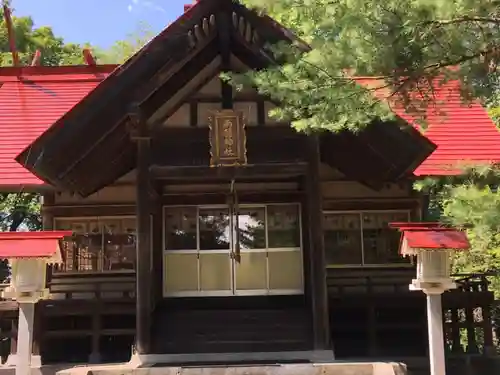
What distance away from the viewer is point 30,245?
22.4 feet

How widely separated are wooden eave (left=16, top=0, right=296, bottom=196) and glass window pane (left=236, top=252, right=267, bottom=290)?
11.0ft

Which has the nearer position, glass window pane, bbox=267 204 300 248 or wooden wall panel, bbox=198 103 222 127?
wooden wall panel, bbox=198 103 222 127

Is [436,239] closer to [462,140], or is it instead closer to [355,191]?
[355,191]

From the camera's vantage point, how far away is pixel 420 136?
7355mm

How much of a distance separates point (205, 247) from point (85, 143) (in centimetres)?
327

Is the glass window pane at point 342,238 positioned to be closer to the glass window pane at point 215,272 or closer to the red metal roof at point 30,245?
the glass window pane at point 215,272

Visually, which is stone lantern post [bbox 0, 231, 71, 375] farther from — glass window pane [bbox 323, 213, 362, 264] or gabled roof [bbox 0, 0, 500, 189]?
glass window pane [bbox 323, 213, 362, 264]

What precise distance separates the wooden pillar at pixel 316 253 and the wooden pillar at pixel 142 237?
240 cm

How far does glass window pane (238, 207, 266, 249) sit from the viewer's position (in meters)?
10.8

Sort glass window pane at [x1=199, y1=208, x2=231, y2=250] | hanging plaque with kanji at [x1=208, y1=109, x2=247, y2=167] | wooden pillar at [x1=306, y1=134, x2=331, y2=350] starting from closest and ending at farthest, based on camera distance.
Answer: wooden pillar at [x1=306, y1=134, x2=331, y2=350]
hanging plaque with kanji at [x1=208, y1=109, x2=247, y2=167]
glass window pane at [x1=199, y1=208, x2=231, y2=250]

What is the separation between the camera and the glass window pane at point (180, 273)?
34.8ft

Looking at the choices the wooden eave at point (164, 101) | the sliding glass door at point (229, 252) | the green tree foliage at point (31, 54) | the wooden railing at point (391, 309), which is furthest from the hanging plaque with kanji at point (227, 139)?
the green tree foliage at point (31, 54)

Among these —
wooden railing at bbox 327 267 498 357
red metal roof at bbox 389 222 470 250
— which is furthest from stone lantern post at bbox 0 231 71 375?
wooden railing at bbox 327 267 498 357

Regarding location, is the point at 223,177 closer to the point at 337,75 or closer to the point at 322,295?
the point at 322,295
